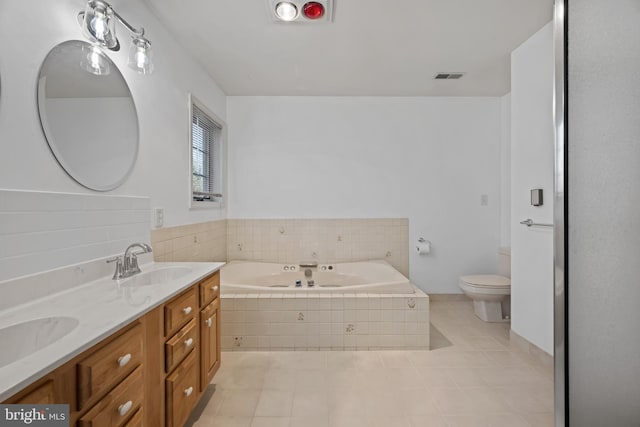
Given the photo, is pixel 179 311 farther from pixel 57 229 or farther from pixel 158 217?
pixel 158 217

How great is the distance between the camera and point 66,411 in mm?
787

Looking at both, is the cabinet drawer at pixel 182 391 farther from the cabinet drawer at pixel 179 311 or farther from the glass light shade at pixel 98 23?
the glass light shade at pixel 98 23

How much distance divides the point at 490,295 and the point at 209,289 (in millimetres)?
2606

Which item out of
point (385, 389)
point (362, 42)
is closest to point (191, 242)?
point (385, 389)

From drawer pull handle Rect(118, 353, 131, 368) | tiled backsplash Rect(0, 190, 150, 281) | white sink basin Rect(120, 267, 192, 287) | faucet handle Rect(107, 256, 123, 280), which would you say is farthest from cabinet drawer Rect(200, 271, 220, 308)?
drawer pull handle Rect(118, 353, 131, 368)

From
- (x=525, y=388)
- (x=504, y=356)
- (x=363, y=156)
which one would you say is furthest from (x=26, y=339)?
(x=363, y=156)

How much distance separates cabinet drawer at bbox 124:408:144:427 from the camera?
105 centimetres

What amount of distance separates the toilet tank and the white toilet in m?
0.19

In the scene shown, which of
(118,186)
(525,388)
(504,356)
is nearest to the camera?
A: (118,186)

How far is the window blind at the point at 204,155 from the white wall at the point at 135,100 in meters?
0.15

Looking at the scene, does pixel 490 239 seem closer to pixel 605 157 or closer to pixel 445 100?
pixel 445 100

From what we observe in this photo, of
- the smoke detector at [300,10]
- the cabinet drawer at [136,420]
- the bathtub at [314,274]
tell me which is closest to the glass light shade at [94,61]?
the smoke detector at [300,10]

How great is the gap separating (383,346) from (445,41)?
8.07 feet

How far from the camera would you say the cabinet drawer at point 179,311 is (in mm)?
1300
